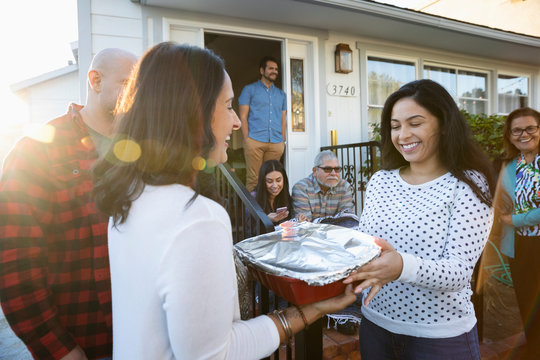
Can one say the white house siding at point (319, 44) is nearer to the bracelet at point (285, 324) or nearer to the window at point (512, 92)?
the window at point (512, 92)

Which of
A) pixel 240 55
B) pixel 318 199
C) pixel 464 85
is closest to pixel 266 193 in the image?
pixel 318 199

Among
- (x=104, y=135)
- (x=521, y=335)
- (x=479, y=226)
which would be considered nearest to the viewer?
(x=479, y=226)

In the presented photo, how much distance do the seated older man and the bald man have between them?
2839mm

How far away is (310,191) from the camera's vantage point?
3.95 m

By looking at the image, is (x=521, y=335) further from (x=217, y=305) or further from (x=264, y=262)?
(x=217, y=305)


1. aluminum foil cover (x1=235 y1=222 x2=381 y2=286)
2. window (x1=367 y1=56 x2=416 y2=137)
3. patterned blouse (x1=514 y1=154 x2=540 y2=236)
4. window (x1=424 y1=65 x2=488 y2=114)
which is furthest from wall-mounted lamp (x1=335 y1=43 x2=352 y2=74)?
aluminum foil cover (x1=235 y1=222 x2=381 y2=286)

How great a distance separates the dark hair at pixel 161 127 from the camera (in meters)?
0.82

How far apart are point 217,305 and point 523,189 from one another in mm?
2839

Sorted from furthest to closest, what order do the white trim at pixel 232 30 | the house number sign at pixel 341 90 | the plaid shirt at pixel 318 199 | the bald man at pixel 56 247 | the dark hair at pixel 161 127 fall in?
the house number sign at pixel 341 90 → the white trim at pixel 232 30 → the plaid shirt at pixel 318 199 → the bald man at pixel 56 247 → the dark hair at pixel 161 127

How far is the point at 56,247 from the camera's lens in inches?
46.6

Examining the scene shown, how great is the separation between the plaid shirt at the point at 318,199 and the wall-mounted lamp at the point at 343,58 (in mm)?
2201

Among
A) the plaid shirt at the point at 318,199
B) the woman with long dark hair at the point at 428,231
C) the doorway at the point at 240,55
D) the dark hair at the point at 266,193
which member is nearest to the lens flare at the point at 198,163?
the woman with long dark hair at the point at 428,231

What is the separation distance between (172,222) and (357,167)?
5.05 meters

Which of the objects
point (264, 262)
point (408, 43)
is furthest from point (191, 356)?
point (408, 43)
